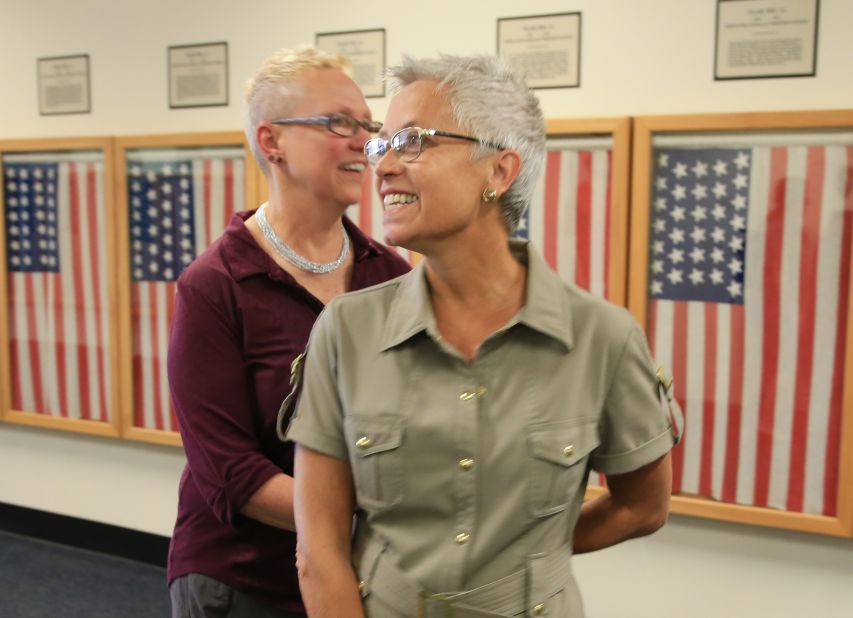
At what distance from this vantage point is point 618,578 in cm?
304

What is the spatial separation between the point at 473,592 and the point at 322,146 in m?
0.89

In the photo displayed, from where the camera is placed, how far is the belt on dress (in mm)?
1077

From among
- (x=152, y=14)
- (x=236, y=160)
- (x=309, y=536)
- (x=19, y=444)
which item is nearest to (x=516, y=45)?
(x=236, y=160)

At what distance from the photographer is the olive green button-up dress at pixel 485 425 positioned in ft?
3.53

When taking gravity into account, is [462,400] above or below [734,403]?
above

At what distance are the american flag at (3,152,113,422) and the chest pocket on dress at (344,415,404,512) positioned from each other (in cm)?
303

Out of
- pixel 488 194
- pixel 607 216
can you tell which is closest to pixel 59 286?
pixel 607 216

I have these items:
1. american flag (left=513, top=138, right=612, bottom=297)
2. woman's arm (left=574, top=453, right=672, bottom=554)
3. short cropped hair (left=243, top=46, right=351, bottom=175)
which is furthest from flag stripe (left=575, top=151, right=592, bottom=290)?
woman's arm (left=574, top=453, right=672, bottom=554)

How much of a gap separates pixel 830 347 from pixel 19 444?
389 centimetres

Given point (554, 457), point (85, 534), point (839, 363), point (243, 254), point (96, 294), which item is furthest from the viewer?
point (85, 534)

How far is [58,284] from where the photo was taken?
155 inches

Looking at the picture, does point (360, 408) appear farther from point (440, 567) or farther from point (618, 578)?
point (618, 578)

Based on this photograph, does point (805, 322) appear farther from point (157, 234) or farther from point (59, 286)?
point (59, 286)

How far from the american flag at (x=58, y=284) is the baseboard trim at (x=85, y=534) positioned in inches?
22.8
